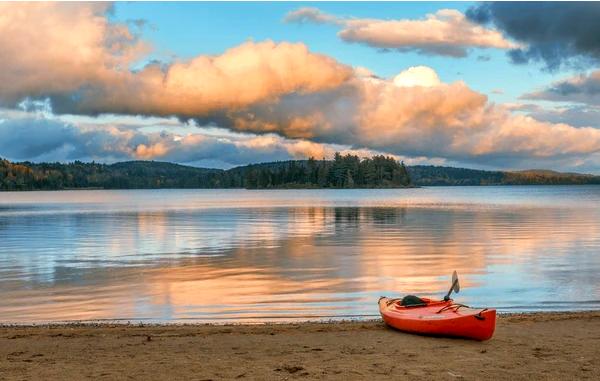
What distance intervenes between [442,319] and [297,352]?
4603 millimetres

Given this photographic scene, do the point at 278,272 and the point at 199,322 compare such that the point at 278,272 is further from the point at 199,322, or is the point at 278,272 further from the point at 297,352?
the point at 297,352

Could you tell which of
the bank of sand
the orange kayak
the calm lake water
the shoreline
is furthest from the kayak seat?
the calm lake water

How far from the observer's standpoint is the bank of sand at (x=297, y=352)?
14609 millimetres

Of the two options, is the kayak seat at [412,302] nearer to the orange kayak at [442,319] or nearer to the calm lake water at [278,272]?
the orange kayak at [442,319]

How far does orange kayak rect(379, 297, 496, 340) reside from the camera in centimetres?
1783

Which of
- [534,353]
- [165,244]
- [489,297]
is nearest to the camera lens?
[534,353]

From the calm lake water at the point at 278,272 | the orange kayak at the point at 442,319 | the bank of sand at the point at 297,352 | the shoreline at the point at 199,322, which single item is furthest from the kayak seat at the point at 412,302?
the calm lake water at the point at 278,272

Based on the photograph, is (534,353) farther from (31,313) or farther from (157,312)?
(31,313)

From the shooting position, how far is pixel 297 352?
55.4 ft

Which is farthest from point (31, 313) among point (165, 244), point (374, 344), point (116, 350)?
point (165, 244)

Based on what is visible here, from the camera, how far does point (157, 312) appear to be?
84.1 feet

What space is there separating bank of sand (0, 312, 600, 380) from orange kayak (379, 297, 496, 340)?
29 centimetres

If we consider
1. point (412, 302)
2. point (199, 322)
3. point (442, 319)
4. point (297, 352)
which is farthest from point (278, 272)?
point (297, 352)

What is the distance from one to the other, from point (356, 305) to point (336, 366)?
457 inches
